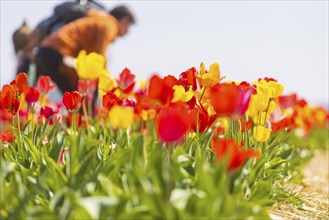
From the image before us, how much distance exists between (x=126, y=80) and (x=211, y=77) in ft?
3.42

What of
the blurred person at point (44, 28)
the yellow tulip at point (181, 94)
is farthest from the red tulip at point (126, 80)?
the blurred person at point (44, 28)

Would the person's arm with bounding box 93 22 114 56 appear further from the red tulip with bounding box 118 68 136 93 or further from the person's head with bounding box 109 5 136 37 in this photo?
the red tulip with bounding box 118 68 136 93

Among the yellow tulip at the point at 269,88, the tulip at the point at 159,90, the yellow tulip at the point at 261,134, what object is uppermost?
the tulip at the point at 159,90

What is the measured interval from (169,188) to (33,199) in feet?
2.55

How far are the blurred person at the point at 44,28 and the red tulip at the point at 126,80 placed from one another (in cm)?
375

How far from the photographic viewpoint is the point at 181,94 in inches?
122

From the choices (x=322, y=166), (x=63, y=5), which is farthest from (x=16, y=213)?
(x=322, y=166)

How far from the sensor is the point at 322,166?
841 centimetres

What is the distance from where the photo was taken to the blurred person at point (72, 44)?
24.0 ft

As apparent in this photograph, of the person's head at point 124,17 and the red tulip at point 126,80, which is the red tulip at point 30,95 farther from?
the person's head at point 124,17

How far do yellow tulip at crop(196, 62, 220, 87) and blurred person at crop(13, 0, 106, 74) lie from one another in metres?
4.70

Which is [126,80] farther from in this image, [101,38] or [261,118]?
[101,38]

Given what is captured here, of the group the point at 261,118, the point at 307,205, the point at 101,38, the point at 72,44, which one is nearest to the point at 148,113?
the point at 261,118

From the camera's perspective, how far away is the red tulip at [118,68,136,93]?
165 inches
